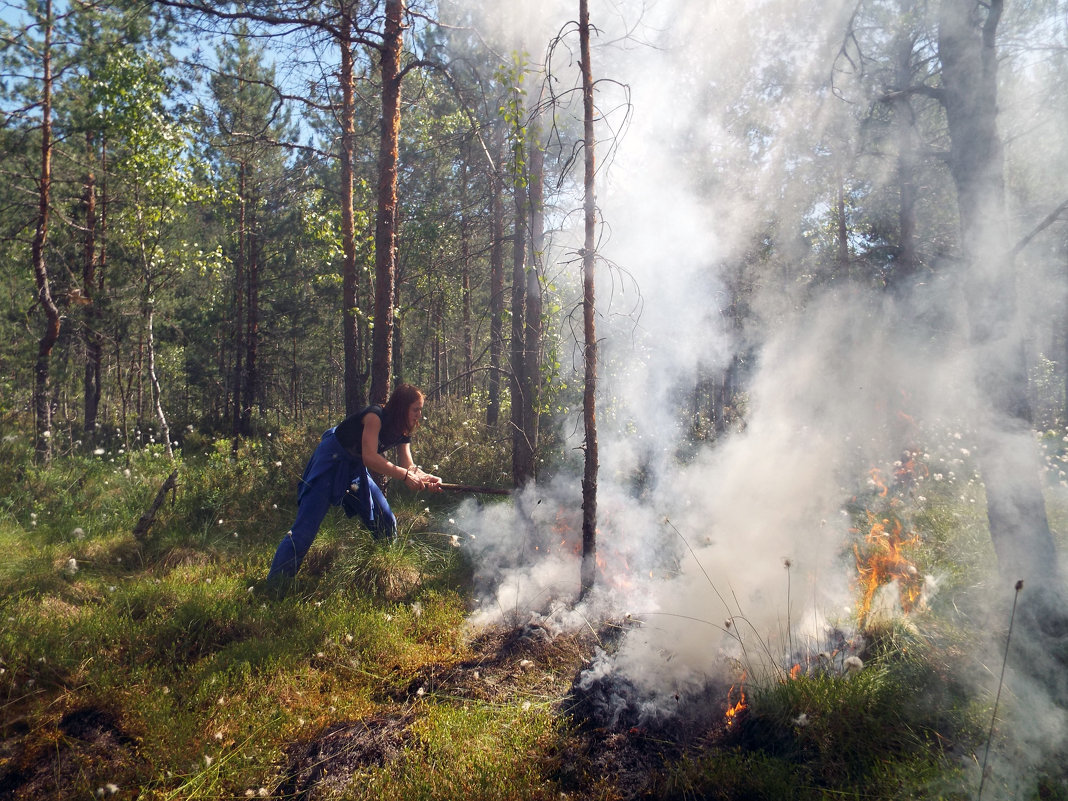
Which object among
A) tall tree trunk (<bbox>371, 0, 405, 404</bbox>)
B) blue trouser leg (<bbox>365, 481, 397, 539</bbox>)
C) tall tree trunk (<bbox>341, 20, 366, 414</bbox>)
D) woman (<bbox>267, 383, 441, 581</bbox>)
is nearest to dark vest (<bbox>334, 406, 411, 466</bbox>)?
woman (<bbox>267, 383, 441, 581</bbox>)

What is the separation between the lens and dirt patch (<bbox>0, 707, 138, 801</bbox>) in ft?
8.33

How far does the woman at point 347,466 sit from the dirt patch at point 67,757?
1.57 meters

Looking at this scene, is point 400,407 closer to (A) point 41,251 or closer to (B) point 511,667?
(B) point 511,667

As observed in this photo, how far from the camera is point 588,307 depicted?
4312 millimetres

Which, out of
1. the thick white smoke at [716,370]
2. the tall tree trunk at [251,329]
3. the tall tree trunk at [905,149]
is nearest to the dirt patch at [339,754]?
the thick white smoke at [716,370]

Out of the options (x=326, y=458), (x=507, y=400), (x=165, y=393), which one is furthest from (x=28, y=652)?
(x=165, y=393)

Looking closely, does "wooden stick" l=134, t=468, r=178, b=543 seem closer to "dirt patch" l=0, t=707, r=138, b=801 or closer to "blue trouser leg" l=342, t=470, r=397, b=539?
"blue trouser leg" l=342, t=470, r=397, b=539

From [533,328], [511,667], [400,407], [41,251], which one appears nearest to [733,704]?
[511,667]

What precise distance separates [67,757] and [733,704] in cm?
328

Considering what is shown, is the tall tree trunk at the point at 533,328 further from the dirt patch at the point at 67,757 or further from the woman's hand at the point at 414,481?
the dirt patch at the point at 67,757

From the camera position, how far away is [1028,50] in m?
4.32

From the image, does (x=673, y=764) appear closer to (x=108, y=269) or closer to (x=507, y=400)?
(x=507, y=400)

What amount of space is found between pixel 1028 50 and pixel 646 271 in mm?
3536

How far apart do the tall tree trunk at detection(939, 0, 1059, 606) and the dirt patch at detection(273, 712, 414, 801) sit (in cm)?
395
